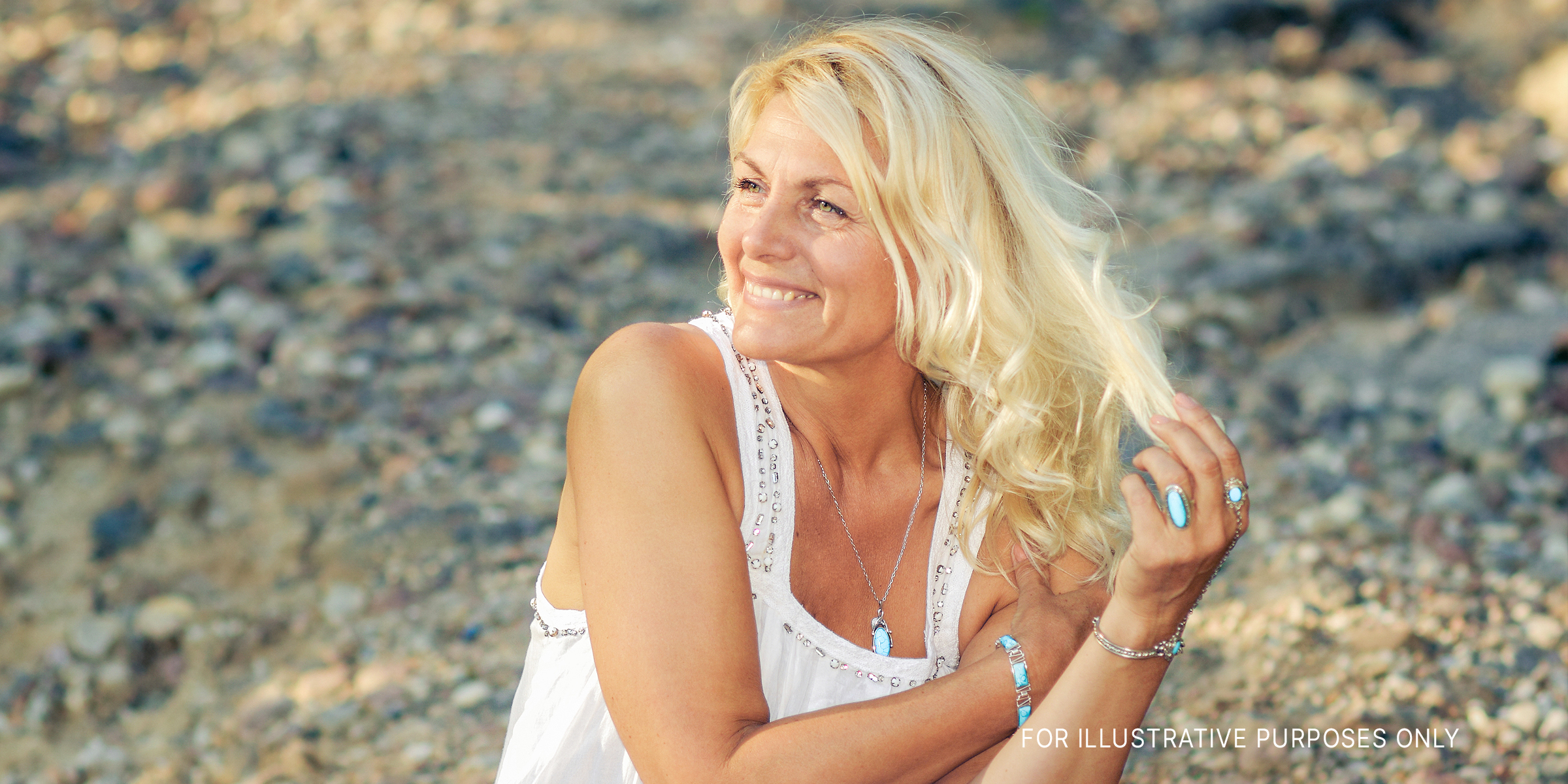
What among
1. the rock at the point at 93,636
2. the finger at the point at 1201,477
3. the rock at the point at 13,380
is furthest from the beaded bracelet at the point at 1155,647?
the rock at the point at 13,380

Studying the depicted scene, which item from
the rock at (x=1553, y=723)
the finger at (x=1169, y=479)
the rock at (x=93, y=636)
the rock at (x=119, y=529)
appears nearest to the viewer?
the finger at (x=1169, y=479)

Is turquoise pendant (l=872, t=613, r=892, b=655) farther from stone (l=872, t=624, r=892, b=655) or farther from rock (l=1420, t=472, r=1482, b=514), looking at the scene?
rock (l=1420, t=472, r=1482, b=514)

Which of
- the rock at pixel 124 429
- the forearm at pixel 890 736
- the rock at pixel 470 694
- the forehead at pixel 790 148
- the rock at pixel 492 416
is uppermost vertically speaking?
the forehead at pixel 790 148

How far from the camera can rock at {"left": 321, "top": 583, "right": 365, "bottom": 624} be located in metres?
4.38

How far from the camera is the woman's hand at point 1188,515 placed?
2328mm

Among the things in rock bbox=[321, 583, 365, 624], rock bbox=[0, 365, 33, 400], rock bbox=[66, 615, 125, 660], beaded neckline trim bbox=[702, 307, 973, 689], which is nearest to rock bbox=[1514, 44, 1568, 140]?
beaded neckline trim bbox=[702, 307, 973, 689]

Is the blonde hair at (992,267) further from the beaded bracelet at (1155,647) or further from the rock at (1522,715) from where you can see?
the rock at (1522,715)

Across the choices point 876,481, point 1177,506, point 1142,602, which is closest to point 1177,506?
point 1177,506

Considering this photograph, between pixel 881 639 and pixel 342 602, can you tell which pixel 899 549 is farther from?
pixel 342 602

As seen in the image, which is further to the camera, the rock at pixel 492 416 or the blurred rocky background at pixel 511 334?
the rock at pixel 492 416

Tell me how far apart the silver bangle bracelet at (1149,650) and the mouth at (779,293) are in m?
0.92

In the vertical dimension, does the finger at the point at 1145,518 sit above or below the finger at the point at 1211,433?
below

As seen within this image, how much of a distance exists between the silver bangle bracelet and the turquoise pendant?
56 centimetres

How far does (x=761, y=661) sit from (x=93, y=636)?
270 cm
